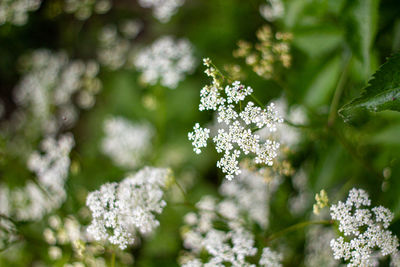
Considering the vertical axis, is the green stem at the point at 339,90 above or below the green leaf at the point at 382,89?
above

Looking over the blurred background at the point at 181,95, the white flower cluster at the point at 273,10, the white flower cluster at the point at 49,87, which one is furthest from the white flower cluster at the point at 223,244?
the white flower cluster at the point at 49,87

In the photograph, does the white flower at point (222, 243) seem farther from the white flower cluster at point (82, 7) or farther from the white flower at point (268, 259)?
the white flower cluster at point (82, 7)

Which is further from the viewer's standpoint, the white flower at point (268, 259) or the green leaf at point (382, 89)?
the white flower at point (268, 259)

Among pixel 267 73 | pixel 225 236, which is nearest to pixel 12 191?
pixel 225 236

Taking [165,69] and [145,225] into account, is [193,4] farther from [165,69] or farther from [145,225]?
[145,225]

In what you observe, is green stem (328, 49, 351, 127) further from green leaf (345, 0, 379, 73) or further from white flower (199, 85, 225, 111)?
white flower (199, 85, 225, 111)

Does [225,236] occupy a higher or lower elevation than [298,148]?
lower
